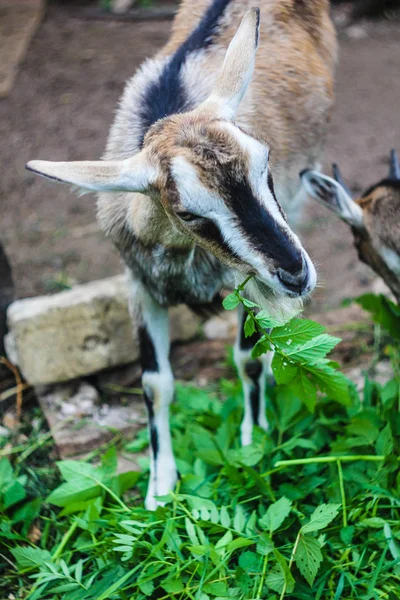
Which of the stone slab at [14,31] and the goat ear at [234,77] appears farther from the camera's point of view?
the stone slab at [14,31]

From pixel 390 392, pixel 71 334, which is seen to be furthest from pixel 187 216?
pixel 71 334

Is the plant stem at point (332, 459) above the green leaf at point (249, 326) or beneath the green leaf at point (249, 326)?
beneath

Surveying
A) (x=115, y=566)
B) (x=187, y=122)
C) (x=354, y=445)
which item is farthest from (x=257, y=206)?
(x=115, y=566)

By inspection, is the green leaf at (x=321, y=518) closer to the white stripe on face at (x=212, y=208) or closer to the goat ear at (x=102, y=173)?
the white stripe on face at (x=212, y=208)

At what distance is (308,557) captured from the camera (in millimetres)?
2959

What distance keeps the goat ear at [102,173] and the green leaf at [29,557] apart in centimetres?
157

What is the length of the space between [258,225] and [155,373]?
55.1 inches

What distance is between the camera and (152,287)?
3729 millimetres

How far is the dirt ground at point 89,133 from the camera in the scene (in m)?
5.62

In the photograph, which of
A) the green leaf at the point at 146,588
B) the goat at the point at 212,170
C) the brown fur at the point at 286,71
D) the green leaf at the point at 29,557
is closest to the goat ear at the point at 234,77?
the goat at the point at 212,170

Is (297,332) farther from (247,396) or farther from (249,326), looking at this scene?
(247,396)

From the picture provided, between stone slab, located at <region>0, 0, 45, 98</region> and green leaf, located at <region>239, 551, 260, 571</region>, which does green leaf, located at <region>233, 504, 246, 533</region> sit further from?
stone slab, located at <region>0, 0, 45, 98</region>

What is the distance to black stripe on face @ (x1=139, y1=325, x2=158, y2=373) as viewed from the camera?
3906 millimetres

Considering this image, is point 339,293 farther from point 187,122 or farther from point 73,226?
point 187,122
